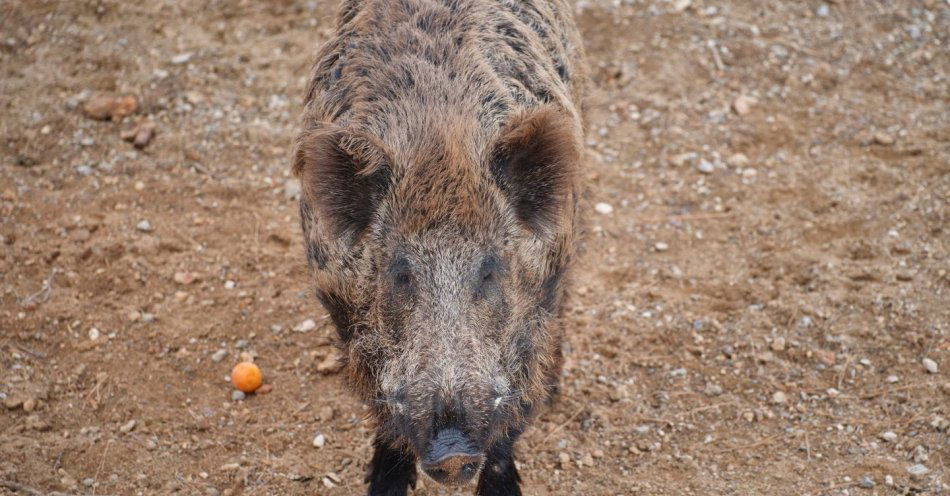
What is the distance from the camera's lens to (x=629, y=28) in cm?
705

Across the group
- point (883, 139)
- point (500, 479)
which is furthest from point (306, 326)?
point (883, 139)

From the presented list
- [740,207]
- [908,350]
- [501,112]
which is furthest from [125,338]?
[908,350]

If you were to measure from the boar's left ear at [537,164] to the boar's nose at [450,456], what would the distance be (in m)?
1.00

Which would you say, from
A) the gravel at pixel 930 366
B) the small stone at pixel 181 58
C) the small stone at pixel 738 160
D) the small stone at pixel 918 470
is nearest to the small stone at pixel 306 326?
the small stone at pixel 181 58

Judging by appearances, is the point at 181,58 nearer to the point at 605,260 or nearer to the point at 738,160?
the point at 605,260

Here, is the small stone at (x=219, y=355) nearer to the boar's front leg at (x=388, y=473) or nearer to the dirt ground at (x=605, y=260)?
the dirt ground at (x=605, y=260)

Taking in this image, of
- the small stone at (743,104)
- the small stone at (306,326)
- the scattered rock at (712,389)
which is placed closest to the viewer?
the scattered rock at (712,389)

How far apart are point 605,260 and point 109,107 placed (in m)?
3.71

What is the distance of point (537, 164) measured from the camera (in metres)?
3.51

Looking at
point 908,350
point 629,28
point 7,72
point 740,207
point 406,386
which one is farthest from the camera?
point 629,28

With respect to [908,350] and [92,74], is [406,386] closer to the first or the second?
[908,350]

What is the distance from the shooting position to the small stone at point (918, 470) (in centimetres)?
413

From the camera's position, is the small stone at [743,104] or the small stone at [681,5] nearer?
the small stone at [743,104]

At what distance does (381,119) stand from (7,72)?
4334 mm
